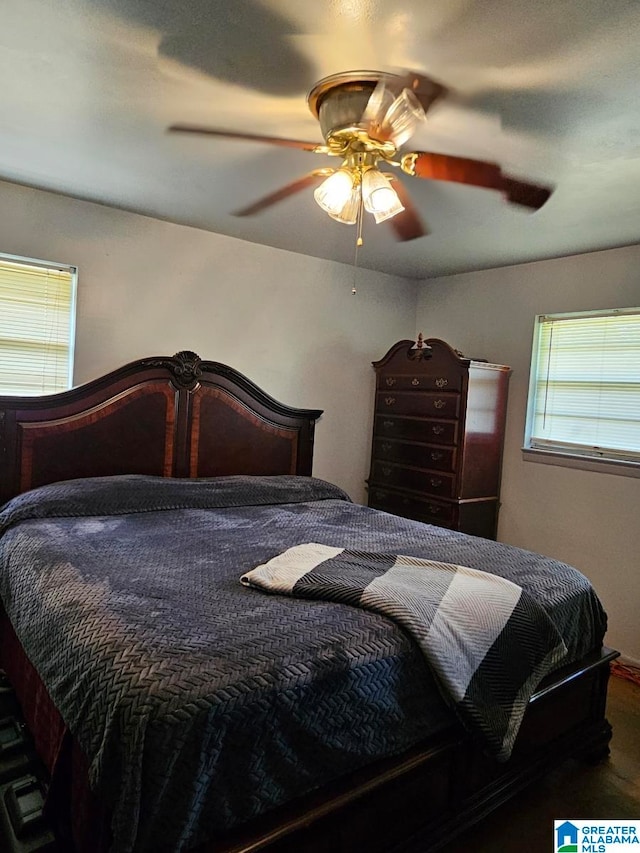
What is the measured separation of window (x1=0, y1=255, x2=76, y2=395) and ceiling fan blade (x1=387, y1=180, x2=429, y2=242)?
181 centimetres

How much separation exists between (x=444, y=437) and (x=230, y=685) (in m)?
2.74

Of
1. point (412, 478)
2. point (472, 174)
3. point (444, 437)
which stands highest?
point (472, 174)

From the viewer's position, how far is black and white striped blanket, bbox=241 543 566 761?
162 cm

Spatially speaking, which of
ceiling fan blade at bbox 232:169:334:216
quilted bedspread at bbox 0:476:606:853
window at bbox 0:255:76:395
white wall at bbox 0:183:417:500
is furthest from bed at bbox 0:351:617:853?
ceiling fan blade at bbox 232:169:334:216

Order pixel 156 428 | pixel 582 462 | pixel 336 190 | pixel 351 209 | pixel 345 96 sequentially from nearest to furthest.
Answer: pixel 345 96 < pixel 336 190 < pixel 351 209 < pixel 156 428 < pixel 582 462

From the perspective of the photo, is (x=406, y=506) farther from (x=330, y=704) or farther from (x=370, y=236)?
(x=330, y=704)

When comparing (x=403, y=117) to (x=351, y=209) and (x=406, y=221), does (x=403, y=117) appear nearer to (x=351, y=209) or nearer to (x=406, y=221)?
(x=351, y=209)

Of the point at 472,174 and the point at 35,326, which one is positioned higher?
the point at 472,174

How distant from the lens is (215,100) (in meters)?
1.86

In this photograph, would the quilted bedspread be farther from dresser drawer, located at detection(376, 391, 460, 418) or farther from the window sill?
dresser drawer, located at detection(376, 391, 460, 418)

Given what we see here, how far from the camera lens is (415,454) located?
156 inches

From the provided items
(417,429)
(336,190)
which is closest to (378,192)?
(336,190)

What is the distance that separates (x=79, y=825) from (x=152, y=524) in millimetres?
1333

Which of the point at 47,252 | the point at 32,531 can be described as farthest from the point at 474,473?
the point at 47,252
